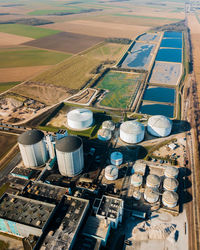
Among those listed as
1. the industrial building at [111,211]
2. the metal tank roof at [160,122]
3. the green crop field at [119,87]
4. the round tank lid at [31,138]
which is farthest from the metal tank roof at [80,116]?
the industrial building at [111,211]

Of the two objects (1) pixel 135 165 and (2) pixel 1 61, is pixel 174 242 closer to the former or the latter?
(1) pixel 135 165

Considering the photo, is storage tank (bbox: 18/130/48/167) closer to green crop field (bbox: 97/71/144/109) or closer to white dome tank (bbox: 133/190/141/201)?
white dome tank (bbox: 133/190/141/201)

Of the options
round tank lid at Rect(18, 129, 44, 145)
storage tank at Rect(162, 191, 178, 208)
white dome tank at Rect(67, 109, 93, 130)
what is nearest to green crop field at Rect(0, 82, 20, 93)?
white dome tank at Rect(67, 109, 93, 130)

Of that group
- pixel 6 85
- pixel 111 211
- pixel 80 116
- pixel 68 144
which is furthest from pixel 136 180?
pixel 6 85

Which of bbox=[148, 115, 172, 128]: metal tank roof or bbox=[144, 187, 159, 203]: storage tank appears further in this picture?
bbox=[148, 115, 172, 128]: metal tank roof

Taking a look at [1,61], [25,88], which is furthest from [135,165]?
[1,61]
